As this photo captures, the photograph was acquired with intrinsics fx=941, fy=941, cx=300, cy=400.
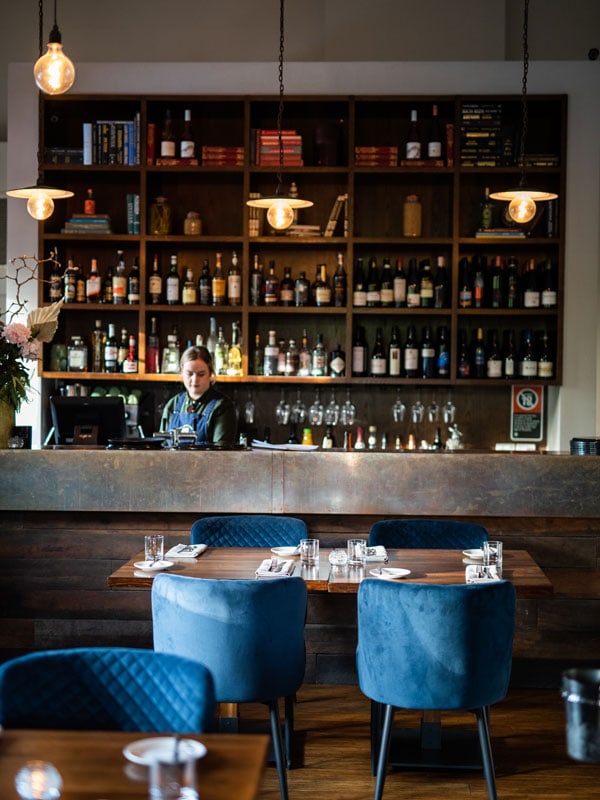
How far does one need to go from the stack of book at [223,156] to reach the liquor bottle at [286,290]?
2.32 ft

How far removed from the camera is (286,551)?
11.6 feet

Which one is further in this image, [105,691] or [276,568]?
[276,568]

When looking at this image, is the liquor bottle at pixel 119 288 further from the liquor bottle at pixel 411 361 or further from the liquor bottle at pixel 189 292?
the liquor bottle at pixel 411 361

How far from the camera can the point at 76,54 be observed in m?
6.18

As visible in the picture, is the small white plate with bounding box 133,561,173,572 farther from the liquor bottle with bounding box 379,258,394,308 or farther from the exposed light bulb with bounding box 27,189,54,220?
the liquor bottle with bounding box 379,258,394,308

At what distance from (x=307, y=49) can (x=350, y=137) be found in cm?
95

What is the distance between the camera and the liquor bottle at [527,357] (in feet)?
18.1

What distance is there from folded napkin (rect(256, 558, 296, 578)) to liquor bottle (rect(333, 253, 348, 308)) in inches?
100

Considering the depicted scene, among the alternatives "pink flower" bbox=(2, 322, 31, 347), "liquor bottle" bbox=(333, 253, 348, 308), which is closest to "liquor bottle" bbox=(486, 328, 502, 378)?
"liquor bottle" bbox=(333, 253, 348, 308)

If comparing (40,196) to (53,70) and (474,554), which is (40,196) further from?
(474,554)

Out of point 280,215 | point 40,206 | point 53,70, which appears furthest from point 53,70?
point 280,215

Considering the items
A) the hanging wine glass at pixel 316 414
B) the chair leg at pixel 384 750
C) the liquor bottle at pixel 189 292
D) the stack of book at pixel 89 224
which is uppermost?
the stack of book at pixel 89 224

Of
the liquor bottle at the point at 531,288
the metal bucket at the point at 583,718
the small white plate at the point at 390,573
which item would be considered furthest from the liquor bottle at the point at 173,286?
the metal bucket at the point at 583,718

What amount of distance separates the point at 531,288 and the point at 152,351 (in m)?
2.31
